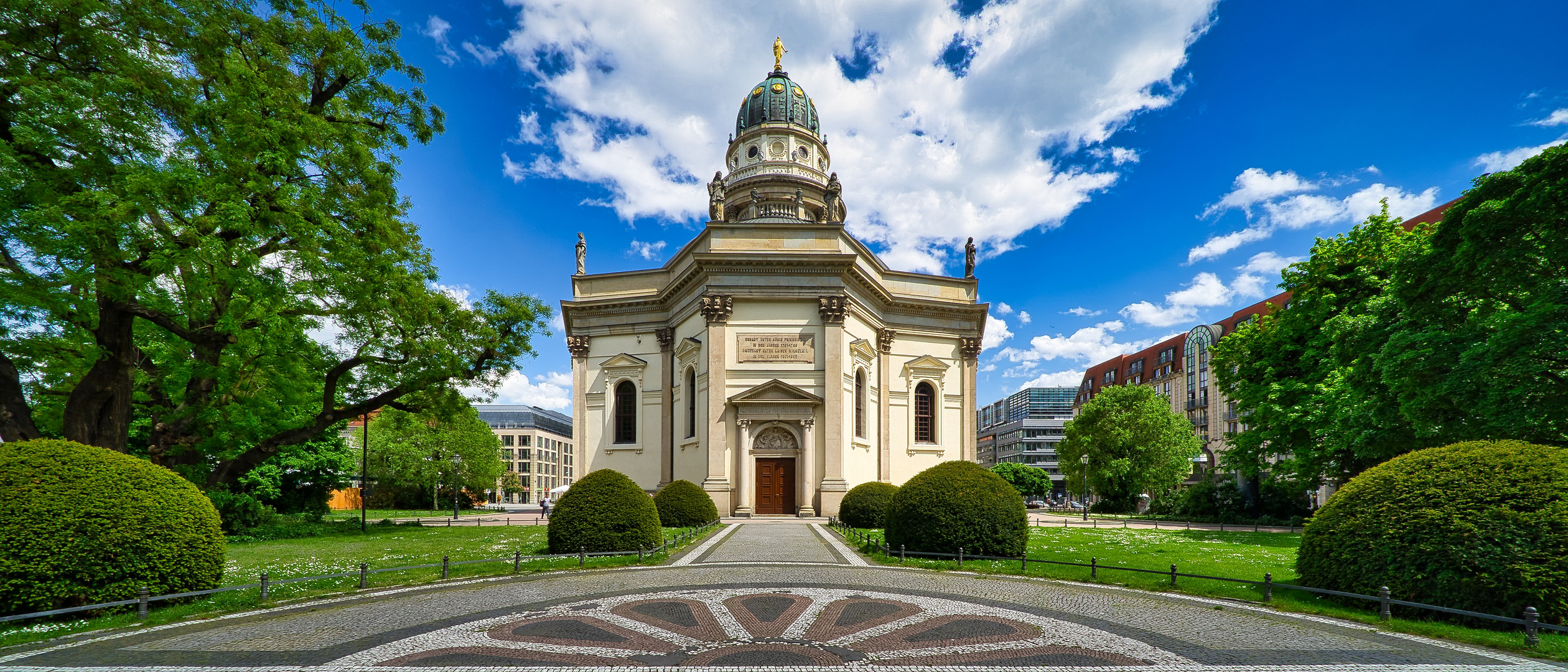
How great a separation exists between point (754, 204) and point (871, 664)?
122ft

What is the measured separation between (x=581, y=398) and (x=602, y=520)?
23.7 metres

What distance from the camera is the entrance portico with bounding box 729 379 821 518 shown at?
31.3 m

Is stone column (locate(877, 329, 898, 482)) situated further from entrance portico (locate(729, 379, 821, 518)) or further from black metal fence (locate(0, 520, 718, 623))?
black metal fence (locate(0, 520, 718, 623))

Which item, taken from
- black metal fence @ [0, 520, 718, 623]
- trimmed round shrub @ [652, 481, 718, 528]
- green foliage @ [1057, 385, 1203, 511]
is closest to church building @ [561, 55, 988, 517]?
trimmed round shrub @ [652, 481, 718, 528]

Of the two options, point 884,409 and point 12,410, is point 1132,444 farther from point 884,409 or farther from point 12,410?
point 12,410

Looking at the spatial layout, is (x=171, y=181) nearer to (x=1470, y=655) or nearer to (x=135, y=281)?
(x=135, y=281)

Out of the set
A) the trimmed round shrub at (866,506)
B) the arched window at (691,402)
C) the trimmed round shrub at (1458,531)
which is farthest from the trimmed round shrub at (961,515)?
the arched window at (691,402)

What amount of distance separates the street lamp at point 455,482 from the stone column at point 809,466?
22.4 m

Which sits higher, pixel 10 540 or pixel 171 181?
pixel 171 181

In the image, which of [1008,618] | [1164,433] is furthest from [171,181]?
[1164,433]

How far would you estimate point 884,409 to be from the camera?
37.0 metres

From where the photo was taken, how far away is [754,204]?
140 ft

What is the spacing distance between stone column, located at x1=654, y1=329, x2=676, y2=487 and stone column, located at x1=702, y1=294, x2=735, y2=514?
4.63 meters

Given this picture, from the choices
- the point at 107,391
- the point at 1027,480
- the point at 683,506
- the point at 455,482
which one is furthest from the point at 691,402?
the point at 1027,480
